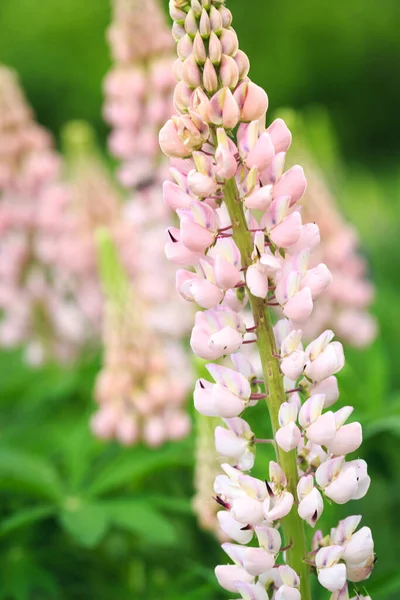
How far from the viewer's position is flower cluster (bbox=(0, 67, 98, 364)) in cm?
368

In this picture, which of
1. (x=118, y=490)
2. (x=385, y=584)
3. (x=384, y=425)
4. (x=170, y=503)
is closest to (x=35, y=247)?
(x=118, y=490)

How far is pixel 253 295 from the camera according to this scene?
137 centimetres

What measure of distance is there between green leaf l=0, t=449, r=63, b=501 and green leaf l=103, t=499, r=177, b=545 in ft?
0.54

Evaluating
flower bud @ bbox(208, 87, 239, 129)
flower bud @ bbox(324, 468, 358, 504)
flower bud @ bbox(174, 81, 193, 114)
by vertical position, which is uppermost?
flower bud @ bbox(174, 81, 193, 114)

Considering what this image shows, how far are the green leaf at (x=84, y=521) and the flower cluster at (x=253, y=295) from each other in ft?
2.57

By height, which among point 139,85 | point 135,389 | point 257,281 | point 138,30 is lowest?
point 257,281

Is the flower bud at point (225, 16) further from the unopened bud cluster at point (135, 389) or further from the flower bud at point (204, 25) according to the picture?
the unopened bud cluster at point (135, 389)

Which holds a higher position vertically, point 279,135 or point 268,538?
point 279,135

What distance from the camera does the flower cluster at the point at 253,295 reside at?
52.1 inches

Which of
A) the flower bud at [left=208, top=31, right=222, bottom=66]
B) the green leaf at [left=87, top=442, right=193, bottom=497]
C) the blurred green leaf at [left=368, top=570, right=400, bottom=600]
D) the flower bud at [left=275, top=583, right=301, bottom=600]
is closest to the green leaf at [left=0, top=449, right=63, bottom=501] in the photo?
the green leaf at [left=87, top=442, right=193, bottom=497]

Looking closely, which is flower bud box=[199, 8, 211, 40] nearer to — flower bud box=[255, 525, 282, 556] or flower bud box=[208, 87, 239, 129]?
flower bud box=[208, 87, 239, 129]

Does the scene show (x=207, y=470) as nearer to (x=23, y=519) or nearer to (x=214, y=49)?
(x=23, y=519)

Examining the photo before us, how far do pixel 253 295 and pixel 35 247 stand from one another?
259 cm

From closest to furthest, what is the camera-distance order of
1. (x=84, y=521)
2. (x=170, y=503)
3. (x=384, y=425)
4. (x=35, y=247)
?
(x=384, y=425) < (x=84, y=521) < (x=170, y=503) < (x=35, y=247)
